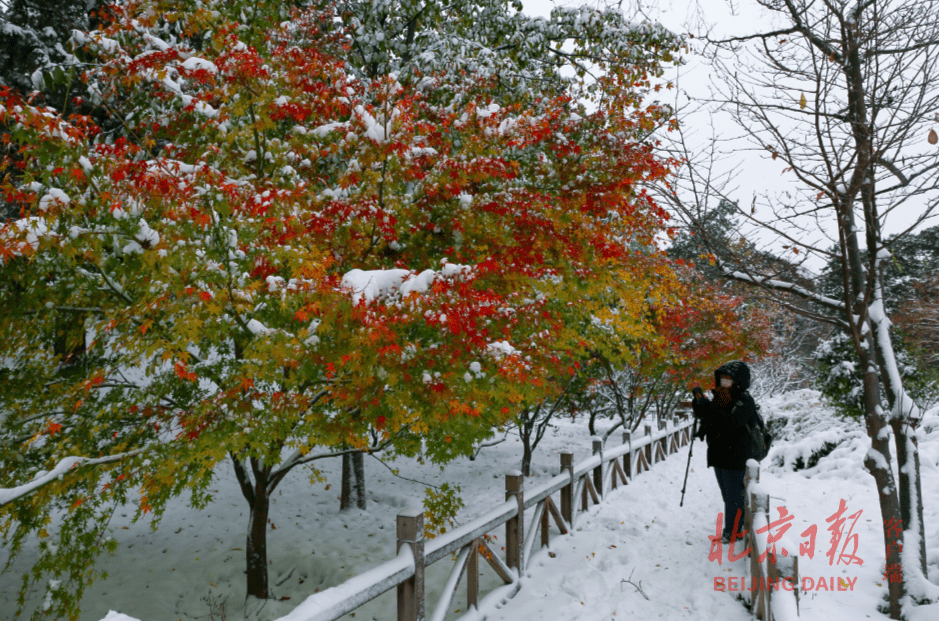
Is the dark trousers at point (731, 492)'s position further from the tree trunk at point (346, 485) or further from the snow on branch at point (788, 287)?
the tree trunk at point (346, 485)

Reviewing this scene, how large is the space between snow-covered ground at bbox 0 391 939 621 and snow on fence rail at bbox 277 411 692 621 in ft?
0.87

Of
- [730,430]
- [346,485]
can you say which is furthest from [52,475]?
[346,485]

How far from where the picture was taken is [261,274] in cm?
433

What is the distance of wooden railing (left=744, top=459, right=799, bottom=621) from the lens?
3.10 meters

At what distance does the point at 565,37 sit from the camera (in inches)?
361

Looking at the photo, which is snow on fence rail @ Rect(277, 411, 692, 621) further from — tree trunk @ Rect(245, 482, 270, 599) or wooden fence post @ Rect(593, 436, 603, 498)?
tree trunk @ Rect(245, 482, 270, 599)

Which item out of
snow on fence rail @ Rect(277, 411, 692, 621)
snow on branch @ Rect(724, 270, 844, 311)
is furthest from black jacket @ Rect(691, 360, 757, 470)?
snow on fence rail @ Rect(277, 411, 692, 621)

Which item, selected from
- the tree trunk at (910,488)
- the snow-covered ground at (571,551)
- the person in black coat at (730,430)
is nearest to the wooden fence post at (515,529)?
the snow-covered ground at (571,551)

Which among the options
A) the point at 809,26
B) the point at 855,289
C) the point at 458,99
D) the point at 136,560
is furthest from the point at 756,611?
the point at 136,560

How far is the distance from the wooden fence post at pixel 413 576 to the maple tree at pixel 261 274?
2.45 ft

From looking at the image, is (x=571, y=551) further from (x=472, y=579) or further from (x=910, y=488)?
(x=910, y=488)

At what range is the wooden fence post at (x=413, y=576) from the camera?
3.89 meters

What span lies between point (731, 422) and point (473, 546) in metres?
3.16

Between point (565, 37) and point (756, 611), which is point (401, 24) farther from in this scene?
point (756, 611)
